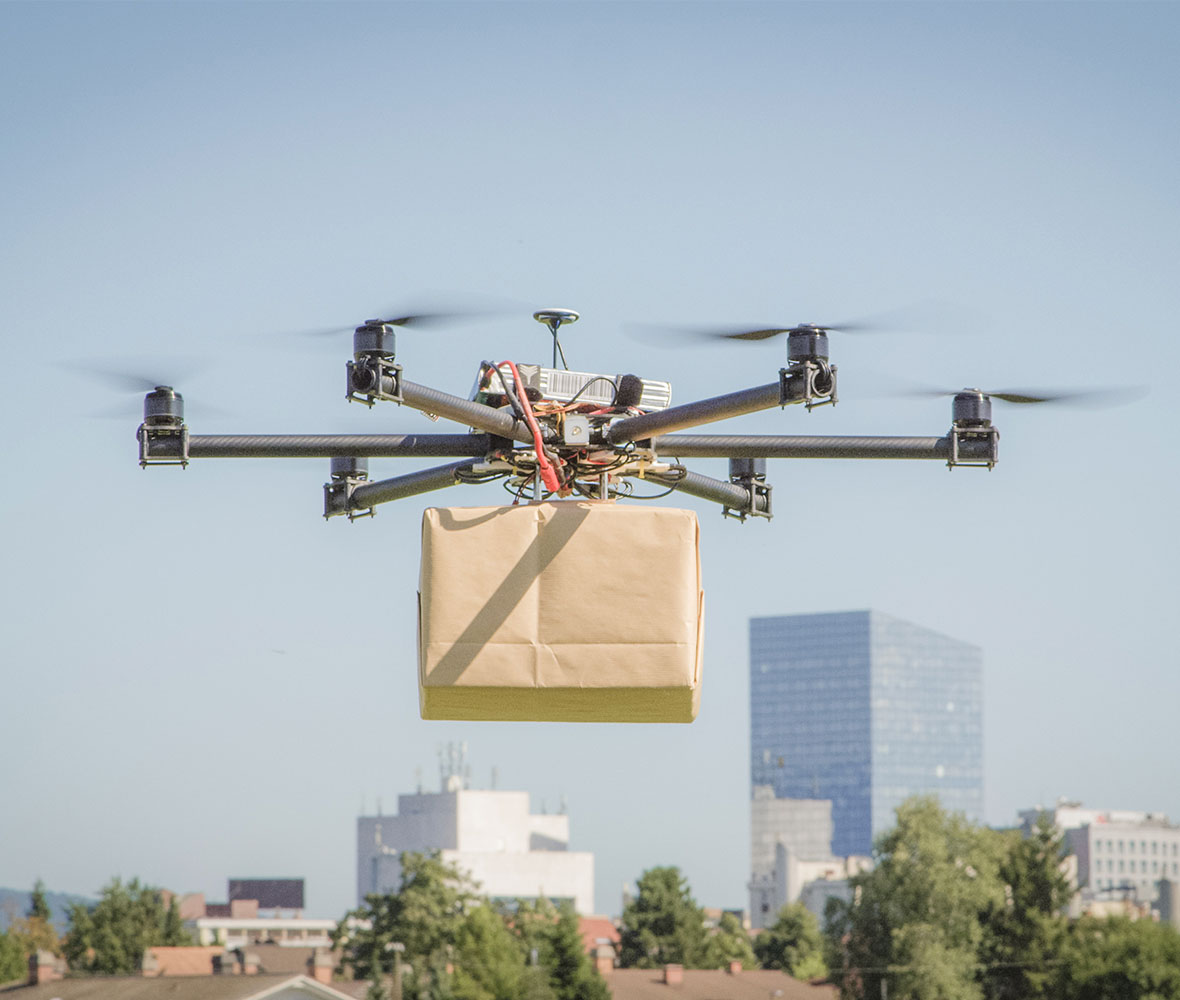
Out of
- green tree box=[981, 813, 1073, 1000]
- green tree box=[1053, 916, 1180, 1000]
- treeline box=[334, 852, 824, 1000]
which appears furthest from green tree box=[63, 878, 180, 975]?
green tree box=[1053, 916, 1180, 1000]

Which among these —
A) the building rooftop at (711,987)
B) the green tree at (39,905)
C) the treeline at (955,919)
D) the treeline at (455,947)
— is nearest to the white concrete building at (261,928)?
the green tree at (39,905)

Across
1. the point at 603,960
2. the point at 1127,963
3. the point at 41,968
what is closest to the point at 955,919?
the point at 1127,963

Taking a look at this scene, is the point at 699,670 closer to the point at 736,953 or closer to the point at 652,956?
the point at 652,956

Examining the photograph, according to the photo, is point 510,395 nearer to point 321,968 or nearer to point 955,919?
point 321,968

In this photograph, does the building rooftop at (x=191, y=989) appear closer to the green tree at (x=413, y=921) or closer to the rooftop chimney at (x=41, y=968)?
the rooftop chimney at (x=41, y=968)

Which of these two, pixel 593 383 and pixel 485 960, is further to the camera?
pixel 485 960

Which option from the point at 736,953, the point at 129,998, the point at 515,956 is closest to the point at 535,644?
the point at 129,998
